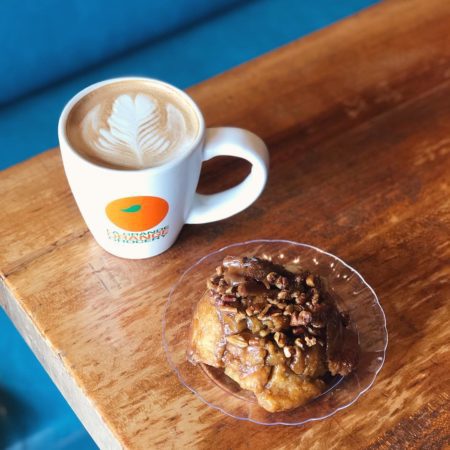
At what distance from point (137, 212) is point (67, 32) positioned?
81cm

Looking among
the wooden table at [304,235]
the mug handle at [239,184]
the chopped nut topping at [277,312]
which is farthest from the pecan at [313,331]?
the mug handle at [239,184]

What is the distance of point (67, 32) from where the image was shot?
1.53 metres

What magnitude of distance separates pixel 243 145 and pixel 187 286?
0.19 metres

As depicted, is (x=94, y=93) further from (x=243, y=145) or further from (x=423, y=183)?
(x=423, y=183)

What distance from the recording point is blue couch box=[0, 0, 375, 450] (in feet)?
4.88

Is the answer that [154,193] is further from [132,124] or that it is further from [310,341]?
[310,341]

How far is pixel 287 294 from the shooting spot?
80 cm

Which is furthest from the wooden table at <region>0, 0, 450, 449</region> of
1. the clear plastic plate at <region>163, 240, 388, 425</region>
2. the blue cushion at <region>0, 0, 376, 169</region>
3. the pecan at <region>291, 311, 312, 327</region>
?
the blue cushion at <region>0, 0, 376, 169</region>

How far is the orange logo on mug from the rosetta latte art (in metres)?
0.04

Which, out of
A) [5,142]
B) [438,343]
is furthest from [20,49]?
[438,343]

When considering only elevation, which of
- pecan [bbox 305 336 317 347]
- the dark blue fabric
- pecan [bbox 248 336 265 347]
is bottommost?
the dark blue fabric

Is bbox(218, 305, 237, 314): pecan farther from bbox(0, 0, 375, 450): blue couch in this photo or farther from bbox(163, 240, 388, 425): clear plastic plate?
bbox(0, 0, 375, 450): blue couch

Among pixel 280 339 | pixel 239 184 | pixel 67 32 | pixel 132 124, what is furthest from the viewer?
pixel 67 32

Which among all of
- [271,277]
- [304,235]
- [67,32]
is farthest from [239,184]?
[67,32]
